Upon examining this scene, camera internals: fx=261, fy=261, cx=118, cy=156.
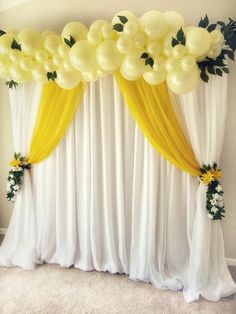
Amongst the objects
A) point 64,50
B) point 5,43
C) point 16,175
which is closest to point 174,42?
point 64,50

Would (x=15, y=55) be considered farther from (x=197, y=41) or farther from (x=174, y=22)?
(x=197, y=41)

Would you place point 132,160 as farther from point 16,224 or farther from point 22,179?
point 16,224

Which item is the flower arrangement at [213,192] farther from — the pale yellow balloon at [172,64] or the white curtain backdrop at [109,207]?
the pale yellow balloon at [172,64]

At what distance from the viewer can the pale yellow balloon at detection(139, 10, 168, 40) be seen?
1.76m

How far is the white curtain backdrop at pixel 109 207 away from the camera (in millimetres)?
2225

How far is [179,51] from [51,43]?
101 centimetres

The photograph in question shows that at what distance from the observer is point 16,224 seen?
104 inches

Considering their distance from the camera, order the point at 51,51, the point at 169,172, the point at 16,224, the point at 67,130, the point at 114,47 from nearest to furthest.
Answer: the point at 114,47
the point at 51,51
the point at 169,172
the point at 67,130
the point at 16,224

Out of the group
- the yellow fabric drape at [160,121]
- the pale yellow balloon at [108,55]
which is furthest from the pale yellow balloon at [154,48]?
the yellow fabric drape at [160,121]

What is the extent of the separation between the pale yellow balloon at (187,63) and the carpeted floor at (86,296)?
1.79m

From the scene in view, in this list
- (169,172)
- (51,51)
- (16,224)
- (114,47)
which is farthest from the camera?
(16,224)

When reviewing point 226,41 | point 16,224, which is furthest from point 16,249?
point 226,41

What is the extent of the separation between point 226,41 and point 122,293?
7.01ft

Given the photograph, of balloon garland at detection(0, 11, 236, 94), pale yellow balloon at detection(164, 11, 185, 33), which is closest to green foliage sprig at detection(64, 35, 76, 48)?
balloon garland at detection(0, 11, 236, 94)
